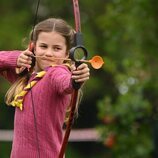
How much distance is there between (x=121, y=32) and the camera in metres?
10.7

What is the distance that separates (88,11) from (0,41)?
1.96 metres

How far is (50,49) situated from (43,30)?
0.56ft

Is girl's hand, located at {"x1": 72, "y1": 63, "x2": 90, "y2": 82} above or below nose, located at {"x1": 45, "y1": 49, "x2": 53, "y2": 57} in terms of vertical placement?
below

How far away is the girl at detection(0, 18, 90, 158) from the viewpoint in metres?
5.22

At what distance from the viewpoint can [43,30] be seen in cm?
538

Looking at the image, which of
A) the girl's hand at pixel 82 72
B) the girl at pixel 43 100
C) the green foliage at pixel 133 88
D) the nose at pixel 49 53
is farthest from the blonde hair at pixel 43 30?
the green foliage at pixel 133 88

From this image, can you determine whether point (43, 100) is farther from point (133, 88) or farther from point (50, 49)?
point (133, 88)

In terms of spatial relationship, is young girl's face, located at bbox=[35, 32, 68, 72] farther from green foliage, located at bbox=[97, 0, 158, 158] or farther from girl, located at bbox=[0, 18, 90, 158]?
green foliage, located at bbox=[97, 0, 158, 158]

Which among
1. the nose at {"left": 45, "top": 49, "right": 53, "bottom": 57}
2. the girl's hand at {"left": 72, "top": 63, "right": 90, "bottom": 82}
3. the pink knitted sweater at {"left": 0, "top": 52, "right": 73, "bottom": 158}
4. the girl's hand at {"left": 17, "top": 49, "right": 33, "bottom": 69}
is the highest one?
the nose at {"left": 45, "top": 49, "right": 53, "bottom": 57}

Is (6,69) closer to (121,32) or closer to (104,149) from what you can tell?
(121,32)

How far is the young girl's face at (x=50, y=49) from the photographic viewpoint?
526 centimetres

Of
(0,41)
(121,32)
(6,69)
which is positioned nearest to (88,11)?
(0,41)

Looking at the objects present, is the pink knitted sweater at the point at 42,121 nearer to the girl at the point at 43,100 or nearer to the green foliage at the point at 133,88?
the girl at the point at 43,100

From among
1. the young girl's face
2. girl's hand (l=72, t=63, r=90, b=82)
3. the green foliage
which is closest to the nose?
the young girl's face
